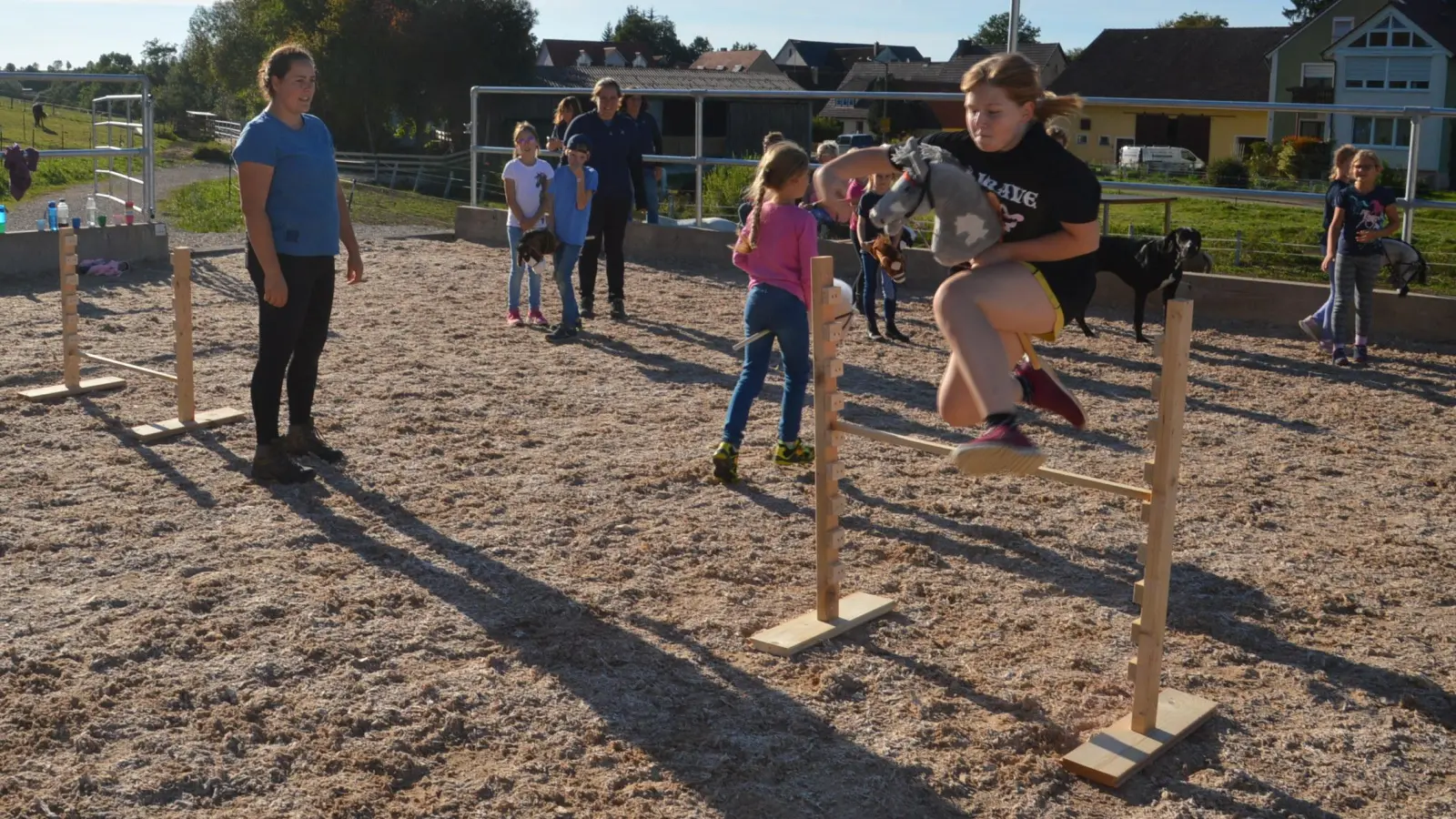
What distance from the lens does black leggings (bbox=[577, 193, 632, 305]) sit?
11.1 metres

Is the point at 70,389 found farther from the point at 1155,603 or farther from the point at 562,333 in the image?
the point at 1155,603

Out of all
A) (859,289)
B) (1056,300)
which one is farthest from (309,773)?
(859,289)

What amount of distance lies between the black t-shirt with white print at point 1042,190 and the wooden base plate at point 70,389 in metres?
6.14

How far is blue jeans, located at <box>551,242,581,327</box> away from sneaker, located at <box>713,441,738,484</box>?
3873 mm

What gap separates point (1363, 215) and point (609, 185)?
5562 millimetres

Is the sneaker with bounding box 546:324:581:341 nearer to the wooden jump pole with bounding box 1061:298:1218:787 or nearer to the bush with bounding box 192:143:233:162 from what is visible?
the wooden jump pole with bounding box 1061:298:1218:787

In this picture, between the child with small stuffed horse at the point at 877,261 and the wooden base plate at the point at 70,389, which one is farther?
the wooden base plate at the point at 70,389

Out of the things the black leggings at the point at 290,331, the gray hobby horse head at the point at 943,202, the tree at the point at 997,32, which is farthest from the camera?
the tree at the point at 997,32

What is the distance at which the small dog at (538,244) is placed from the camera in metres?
10.2

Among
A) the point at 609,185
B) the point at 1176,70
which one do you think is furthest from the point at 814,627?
the point at 1176,70

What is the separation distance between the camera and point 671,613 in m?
4.96

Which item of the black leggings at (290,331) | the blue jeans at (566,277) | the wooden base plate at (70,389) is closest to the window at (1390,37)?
the blue jeans at (566,277)

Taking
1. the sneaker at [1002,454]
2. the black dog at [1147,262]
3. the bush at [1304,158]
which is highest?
the bush at [1304,158]

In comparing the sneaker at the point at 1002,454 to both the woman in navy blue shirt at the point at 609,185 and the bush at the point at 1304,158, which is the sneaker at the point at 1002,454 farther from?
the bush at the point at 1304,158
